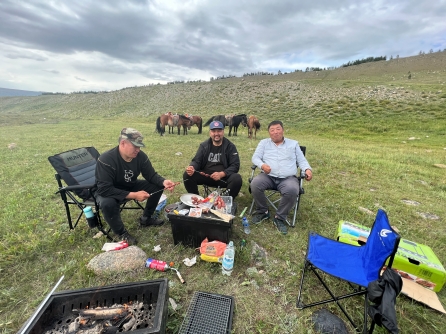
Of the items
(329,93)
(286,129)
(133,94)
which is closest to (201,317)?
(286,129)

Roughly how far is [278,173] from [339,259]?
1.71m

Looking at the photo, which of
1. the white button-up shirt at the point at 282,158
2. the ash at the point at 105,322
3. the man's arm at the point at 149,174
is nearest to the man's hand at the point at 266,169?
the white button-up shirt at the point at 282,158

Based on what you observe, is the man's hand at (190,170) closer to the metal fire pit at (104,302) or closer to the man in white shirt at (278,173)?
the man in white shirt at (278,173)

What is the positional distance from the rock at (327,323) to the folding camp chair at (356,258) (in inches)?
4.1

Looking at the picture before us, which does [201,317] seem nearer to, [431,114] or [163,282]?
[163,282]

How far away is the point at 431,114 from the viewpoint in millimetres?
13844

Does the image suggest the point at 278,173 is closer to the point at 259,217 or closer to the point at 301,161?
the point at 301,161

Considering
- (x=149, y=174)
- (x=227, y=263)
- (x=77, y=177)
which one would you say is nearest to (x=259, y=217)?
(x=227, y=263)

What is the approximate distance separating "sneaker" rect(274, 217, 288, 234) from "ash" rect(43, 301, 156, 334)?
215 centimetres

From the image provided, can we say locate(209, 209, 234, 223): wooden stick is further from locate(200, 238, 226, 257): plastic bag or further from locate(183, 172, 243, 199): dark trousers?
locate(183, 172, 243, 199): dark trousers

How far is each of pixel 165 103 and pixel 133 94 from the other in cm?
1211

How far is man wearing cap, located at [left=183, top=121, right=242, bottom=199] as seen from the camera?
3.78m

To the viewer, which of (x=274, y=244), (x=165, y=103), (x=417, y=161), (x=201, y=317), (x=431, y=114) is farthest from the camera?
(x=165, y=103)

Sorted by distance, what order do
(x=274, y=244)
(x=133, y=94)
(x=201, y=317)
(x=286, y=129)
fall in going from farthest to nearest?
(x=133, y=94), (x=286, y=129), (x=274, y=244), (x=201, y=317)
